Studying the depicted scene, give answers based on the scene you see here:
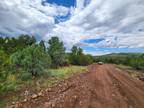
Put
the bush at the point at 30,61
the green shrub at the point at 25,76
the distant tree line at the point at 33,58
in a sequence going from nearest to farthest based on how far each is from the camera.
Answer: the distant tree line at the point at 33,58 → the green shrub at the point at 25,76 → the bush at the point at 30,61

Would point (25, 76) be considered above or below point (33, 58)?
below

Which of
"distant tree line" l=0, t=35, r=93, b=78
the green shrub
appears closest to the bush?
"distant tree line" l=0, t=35, r=93, b=78

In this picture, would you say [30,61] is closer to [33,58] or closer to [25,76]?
[33,58]

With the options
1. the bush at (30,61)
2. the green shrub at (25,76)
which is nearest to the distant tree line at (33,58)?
the bush at (30,61)

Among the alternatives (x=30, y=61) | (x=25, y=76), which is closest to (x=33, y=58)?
(x=30, y=61)

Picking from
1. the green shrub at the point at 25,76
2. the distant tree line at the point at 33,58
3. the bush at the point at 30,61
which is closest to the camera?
the distant tree line at the point at 33,58

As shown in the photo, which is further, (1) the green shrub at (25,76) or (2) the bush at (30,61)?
(2) the bush at (30,61)

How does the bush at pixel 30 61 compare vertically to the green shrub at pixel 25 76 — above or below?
above

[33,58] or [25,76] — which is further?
[33,58]

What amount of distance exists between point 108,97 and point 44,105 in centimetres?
361

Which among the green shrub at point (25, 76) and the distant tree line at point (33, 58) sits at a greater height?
the distant tree line at point (33, 58)

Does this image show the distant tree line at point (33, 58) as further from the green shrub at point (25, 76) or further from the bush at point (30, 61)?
the green shrub at point (25, 76)

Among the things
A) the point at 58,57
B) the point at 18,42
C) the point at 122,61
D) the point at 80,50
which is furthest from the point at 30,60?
the point at 122,61

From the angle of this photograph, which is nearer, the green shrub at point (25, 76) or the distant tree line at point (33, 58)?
the distant tree line at point (33, 58)
